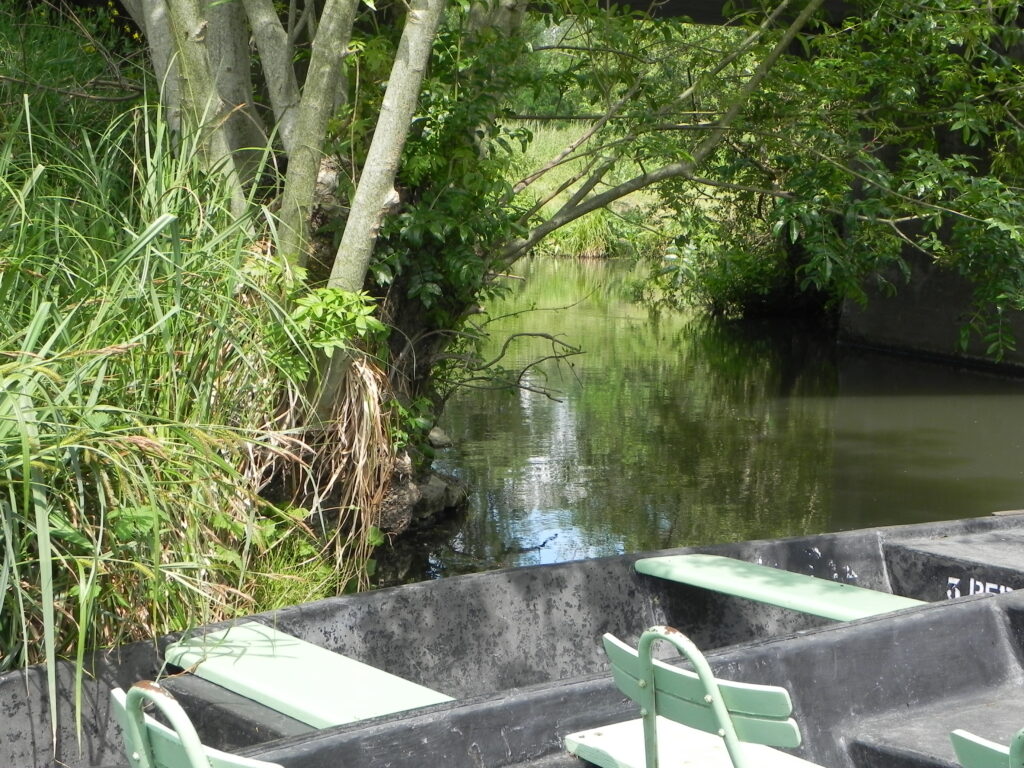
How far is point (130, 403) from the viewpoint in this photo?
3.21m

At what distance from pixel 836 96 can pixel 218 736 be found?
15.4 ft

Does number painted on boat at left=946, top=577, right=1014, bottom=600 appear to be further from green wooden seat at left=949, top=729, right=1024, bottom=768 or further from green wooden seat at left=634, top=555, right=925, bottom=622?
green wooden seat at left=949, top=729, right=1024, bottom=768

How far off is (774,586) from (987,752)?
201cm

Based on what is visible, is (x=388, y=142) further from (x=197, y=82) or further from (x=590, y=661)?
(x=590, y=661)

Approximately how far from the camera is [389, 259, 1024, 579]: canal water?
6.84m

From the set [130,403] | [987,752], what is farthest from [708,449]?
[987,752]

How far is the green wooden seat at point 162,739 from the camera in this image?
154 cm

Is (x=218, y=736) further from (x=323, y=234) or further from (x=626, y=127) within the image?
(x=626, y=127)

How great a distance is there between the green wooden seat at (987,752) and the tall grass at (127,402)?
1668 millimetres

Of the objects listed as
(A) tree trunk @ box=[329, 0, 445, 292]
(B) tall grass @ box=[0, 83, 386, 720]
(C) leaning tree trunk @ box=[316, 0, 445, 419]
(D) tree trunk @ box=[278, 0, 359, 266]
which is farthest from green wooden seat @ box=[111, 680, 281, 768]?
(A) tree trunk @ box=[329, 0, 445, 292]

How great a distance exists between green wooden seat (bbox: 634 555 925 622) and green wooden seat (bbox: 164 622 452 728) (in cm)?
119

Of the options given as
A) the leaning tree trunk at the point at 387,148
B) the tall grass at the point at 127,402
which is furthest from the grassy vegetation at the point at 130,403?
the leaning tree trunk at the point at 387,148

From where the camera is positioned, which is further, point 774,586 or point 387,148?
point 387,148

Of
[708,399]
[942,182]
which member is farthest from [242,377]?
[708,399]
